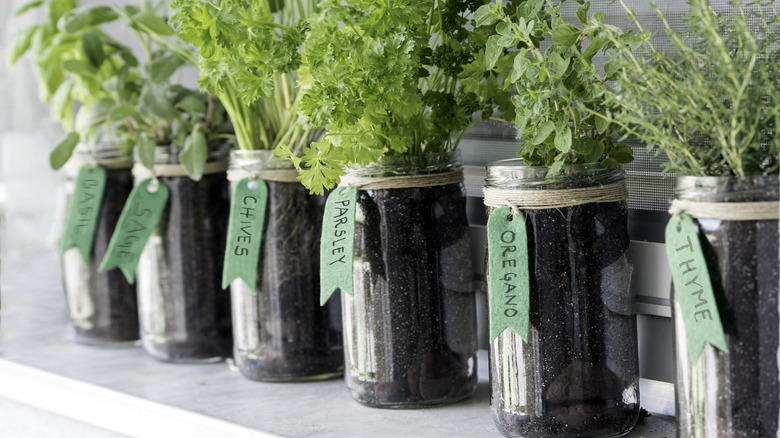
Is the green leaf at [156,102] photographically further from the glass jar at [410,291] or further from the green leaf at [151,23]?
the glass jar at [410,291]

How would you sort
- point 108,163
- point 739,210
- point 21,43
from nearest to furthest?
point 739,210
point 108,163
point 21,43

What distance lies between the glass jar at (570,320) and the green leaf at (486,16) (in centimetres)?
12

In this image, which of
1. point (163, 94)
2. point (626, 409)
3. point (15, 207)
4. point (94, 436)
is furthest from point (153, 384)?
point (15, 207)

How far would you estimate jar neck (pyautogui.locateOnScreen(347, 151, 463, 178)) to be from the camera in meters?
0.82

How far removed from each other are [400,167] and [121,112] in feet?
1.39

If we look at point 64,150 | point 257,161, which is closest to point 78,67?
point 64,150

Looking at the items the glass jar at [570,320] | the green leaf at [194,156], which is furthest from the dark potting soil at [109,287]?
the glass jar at [570,320]

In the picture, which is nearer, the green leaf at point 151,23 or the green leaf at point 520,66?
the green leaf at point 520,66

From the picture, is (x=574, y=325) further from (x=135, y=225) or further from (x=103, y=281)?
(x=103, y=281)

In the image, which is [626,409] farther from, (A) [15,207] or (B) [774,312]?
(A) [15,207]

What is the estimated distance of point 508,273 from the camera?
73cm

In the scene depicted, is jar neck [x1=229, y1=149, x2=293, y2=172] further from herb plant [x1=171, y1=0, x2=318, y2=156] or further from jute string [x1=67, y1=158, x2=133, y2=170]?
jute string [x1=67, y1=158, x2=133, y2=170]

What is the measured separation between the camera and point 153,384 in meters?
1.03

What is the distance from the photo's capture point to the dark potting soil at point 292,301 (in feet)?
3.12
